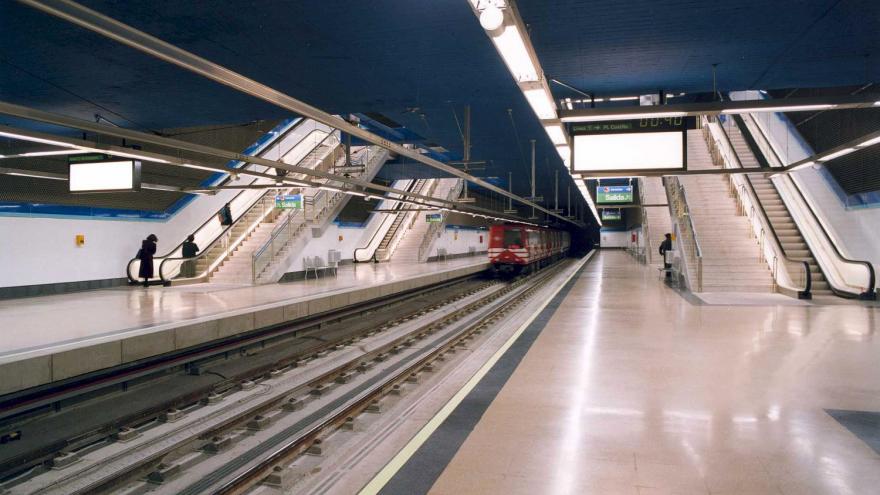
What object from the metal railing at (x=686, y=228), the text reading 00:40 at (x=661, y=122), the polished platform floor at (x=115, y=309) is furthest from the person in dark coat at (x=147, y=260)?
the metal railing at (x=686, y=228)

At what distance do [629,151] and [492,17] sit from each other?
4740mm

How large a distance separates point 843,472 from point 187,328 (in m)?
7.82

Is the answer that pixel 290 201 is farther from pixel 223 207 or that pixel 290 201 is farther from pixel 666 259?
pixel 666 259

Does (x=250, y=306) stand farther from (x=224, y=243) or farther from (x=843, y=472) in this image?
(x=843, y=472)

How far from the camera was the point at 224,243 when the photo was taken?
16531mm

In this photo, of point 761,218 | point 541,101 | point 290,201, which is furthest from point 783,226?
point 290,201

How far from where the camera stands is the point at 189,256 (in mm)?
15156

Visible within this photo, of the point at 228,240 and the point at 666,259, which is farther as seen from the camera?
the point at 666,259

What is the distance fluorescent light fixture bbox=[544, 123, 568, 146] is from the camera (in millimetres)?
7300

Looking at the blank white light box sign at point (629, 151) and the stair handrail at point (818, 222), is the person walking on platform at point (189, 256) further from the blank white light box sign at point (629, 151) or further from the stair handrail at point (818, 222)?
the stair handrail at point (818, 222)

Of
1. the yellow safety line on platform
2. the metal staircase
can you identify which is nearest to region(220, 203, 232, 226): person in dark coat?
the yellow safety line on platform

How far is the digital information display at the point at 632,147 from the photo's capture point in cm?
758

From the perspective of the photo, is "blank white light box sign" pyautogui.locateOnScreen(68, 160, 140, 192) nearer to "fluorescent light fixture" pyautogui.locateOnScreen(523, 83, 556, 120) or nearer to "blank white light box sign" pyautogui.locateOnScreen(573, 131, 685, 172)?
"fluorescent light fixture" pyautogui.locateOnScreen(523, 83, 556, 120)

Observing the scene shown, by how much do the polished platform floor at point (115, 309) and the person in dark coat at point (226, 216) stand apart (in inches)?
124
